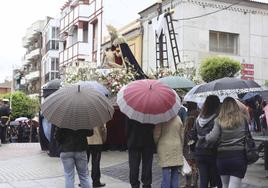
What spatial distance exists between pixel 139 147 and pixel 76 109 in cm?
127

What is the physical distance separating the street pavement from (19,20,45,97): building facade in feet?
171

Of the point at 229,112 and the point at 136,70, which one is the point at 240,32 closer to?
the point at 136,70

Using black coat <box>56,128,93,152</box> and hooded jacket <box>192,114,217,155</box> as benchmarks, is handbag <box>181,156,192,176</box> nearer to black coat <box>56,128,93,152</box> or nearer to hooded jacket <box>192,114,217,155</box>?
hooded jacket <box>192,114,217,155</box>

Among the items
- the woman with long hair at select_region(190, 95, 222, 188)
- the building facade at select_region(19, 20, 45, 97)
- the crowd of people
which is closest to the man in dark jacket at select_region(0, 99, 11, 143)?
the crowd of people

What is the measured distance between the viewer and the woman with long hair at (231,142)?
650 centimetres

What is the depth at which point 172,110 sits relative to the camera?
752 cm

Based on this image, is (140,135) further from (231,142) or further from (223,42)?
(223,42)

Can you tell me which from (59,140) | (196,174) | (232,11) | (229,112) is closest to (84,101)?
(59,140)

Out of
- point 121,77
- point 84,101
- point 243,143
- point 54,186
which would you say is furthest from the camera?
point 121,77

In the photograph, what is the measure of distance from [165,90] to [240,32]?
56.0ft

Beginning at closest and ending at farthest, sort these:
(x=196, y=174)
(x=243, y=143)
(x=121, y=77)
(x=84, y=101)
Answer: (x=243, y=143), (x=84, y=101), (x=196, y=174), (x=121, y=77)

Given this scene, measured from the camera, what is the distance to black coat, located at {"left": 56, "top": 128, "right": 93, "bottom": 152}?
23.9 feet

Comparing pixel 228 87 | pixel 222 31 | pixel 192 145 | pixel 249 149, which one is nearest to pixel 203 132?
pixel 192 145

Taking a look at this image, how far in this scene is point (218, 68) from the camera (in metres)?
20.2
